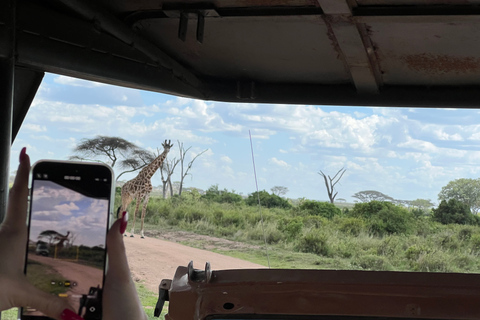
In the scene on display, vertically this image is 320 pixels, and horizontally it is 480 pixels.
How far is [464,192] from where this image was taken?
13.0 m

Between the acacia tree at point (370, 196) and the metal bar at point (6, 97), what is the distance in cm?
1105

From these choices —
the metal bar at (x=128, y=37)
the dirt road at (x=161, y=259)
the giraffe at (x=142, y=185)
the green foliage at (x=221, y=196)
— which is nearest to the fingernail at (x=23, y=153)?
the metal bar at (x=128, y=37)

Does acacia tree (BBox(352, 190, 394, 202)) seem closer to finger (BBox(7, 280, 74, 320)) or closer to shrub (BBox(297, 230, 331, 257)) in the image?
shrub (BBox(297, 230, 331, 257))

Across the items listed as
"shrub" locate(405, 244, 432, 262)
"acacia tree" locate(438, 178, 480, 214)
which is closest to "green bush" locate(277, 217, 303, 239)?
"shrub" locate(405, 244, 432, 262)

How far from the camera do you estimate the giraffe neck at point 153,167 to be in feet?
27.3

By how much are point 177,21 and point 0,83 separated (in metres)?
0.77

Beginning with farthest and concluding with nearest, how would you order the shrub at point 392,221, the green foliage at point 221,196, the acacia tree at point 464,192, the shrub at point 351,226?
the acacia tree at point 464,192 < the green foliage at point 221,196 < the shrub at point 392,221 < the shrub at point 351,226

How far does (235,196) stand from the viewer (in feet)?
36.8

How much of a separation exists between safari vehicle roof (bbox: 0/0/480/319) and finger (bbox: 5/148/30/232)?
2.08 feet

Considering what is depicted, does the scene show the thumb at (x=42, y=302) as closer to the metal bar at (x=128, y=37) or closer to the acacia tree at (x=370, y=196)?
the metal bar at (x=128, y=37)

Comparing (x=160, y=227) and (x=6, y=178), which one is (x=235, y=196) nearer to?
(x=160, y=227)

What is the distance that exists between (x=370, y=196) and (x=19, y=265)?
12.7m

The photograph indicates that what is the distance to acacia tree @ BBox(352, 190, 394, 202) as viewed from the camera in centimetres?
1261

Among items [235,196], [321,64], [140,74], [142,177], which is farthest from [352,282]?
[235,196]
